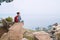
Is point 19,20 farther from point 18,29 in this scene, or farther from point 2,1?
point 2,1

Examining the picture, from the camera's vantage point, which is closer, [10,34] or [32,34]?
[10,34]

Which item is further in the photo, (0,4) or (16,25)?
(0,4)

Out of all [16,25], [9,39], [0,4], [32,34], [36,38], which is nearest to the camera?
[9,39]

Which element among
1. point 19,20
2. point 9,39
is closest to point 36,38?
point 19,20

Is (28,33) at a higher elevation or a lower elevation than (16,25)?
lower

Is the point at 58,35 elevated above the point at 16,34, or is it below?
below

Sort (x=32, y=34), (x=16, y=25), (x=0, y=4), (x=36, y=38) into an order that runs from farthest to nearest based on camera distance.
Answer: (x=0, y=4) < (x=32, y=34) < (x=36, y=38) < (x=16, y=25)

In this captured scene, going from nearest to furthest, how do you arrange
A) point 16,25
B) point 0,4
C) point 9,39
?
1. point 9,39
2. point 16,25
3. point 0,4

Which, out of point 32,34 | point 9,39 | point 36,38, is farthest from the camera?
point 32,34

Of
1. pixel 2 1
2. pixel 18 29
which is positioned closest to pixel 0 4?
pixel 2 1

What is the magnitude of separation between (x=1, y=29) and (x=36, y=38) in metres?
2.38

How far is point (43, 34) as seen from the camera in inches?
521

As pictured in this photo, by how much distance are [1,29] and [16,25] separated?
8.46 feet

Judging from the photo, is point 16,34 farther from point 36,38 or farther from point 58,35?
point 58,35
